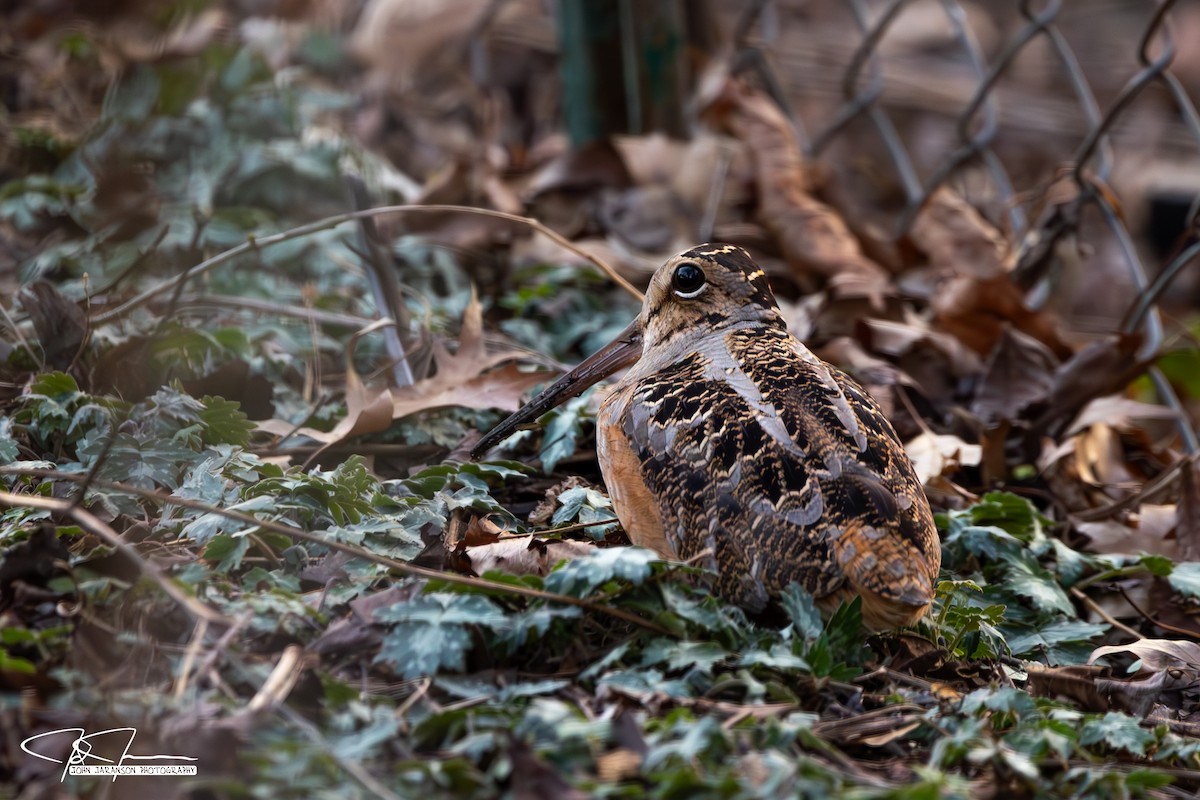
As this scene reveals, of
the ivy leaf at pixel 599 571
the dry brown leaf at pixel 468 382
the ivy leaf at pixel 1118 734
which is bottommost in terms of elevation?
the ivy leaf at pixel 1118 734

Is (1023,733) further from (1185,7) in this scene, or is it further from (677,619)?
(1185,7)

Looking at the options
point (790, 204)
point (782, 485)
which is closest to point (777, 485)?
point (782, 485)

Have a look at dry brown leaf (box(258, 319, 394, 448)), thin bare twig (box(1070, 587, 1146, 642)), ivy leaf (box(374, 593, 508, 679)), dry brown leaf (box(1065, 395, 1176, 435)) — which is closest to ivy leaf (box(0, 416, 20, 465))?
dry brown leaf (box(258, 319, 394, 448))

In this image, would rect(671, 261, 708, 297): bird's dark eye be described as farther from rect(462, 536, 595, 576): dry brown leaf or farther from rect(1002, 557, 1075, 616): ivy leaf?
rect(1002, 557, 1075, 616): ivy leaf

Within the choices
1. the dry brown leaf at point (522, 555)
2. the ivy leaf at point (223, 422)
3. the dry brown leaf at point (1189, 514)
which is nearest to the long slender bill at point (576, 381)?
the dry brown leaf at point (522, 555)

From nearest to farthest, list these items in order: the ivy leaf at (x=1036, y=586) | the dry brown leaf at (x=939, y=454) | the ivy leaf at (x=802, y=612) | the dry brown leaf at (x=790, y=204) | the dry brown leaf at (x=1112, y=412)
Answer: the ivy leaf at (x=802, y=612)
the ivy leaf at (x=1036, y=586)
the dry brown leaf at (x=939, y=454)
the dry brown leaf at (x=1112, y=412)
the dry brown leaf at (x=790, y=204)

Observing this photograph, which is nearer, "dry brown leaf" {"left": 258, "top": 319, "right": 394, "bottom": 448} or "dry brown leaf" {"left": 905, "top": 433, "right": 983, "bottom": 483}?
"dry brown leaf" {"left": 258, "top": 319, "right": 394, "bottom": 448}

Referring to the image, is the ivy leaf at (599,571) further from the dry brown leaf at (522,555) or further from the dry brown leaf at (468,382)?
the dry brown leaf at (468,382)

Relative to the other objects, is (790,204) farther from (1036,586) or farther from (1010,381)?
(1036,586)
